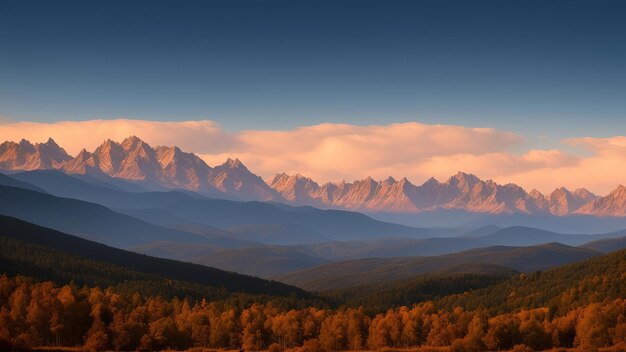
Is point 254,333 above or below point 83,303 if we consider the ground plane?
below

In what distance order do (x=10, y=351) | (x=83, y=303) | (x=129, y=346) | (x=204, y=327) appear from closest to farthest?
(x=10, y=351), (x=129, y=346), (x=83, y=303), (x=204, y=327)

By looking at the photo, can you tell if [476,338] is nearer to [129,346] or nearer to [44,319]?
[129,346]

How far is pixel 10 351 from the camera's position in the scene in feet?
295

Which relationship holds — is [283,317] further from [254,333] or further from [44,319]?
[44,319]

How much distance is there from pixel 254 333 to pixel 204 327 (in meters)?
16.1

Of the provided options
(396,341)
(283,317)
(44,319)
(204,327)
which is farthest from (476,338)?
(44,319)

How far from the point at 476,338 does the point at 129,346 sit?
78.9 metres

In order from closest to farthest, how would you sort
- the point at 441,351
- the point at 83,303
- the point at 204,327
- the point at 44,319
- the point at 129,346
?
1. the point at 441,351
2. the point at 129,346
3. the point at 44,319
4. the point at 83,303
5. the point at 204,327

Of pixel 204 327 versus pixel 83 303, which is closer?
pixel 83 303

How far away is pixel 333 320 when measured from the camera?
198m

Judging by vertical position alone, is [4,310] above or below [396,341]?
above

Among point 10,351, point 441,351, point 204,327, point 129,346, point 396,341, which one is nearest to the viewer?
point 10,351

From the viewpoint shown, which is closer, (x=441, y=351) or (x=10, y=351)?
(x=10, y=351)

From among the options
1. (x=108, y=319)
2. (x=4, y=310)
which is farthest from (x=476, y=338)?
(x=4, y=310)
